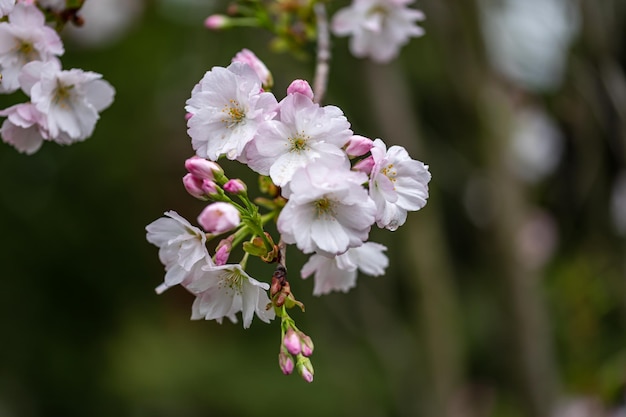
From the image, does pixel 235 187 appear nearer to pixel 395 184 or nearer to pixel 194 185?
pixel 194 185

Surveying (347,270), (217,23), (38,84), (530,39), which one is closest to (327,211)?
(347,270)

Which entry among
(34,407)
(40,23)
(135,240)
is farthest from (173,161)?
(40,23)

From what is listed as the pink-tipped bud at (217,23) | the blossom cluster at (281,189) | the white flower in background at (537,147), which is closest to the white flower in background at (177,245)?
the blossom cluster at (281,189)

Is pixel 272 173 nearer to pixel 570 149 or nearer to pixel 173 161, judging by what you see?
pixel 570 149

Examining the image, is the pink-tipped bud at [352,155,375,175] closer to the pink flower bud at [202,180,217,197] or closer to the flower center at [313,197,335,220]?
the flower center at [313,197,335,220]

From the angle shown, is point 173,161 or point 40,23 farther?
point 173,161
